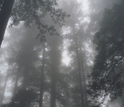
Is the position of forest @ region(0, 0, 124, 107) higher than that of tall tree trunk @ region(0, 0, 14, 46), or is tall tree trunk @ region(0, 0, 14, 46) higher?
forest @ region(0, 0, 124, 107)

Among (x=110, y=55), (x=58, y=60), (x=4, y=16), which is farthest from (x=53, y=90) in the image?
(x=4, y=16)

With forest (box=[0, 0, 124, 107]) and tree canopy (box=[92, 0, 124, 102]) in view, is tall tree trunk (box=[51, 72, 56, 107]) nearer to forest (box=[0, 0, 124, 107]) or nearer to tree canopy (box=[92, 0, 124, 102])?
forest (box=[0, 0, 124, 107])

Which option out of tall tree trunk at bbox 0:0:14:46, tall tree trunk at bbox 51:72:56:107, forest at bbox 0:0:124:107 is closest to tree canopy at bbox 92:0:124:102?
forest at bbox 0:0:124:107

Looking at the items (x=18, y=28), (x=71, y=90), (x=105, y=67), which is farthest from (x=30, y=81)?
(x=105, y=67)

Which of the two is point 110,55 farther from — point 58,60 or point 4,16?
point 58,60

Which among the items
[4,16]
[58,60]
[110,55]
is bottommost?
[4,16]

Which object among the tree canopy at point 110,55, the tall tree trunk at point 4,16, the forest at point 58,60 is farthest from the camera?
the forest at point 58,60

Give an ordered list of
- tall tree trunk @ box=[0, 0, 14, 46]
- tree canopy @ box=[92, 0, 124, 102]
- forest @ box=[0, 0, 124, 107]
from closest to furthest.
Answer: tall tree trunk @ box=[0, 0, 14, 46], tree canopy @ box=[92, 0, 124, 102], forest @ box=[0, 0, 124, 107]

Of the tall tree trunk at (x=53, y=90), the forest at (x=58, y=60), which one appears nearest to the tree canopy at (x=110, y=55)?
the forest at (x=58, y=60)

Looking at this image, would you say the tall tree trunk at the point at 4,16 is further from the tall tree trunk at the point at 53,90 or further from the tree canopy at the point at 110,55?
the tall tree trunk at the point at 53,90

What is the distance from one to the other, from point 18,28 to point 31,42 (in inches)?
205

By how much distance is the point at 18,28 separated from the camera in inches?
1204

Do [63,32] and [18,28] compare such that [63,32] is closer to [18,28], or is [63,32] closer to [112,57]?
[18,28]

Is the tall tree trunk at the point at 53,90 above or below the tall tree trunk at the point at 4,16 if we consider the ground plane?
above
